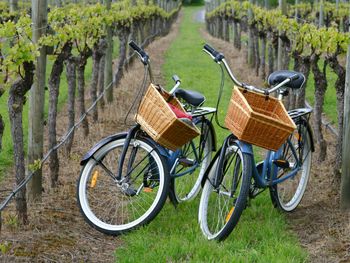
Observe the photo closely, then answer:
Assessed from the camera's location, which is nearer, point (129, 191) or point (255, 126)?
point (255, 126)

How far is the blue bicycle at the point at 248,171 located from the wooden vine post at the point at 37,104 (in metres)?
1.71

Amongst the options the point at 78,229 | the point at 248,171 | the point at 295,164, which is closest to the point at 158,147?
the point at 248,171

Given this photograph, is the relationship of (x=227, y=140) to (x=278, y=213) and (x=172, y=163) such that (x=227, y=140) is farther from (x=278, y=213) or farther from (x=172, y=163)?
(x=278, y=213)

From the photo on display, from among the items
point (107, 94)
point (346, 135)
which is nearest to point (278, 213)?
point (346, 135)

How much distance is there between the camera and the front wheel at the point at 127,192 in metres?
5.33

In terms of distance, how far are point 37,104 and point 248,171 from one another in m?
2.27

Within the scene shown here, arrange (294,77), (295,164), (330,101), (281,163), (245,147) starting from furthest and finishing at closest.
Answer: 1. (330,101)
2. (295,164)
3. (281,163)
4. (294,77)
5. (245,147)

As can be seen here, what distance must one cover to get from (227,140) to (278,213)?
1.09 m

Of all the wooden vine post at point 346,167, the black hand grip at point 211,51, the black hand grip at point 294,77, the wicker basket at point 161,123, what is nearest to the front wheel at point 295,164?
the wooden vine post at point 346,167

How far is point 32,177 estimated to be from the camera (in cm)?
625

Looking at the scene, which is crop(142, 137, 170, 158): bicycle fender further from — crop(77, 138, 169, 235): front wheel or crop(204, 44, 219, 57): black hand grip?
crop(204, 44, 219, 57): black hand grip

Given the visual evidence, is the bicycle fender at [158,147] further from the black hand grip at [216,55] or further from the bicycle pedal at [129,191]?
the black hand grip at [216,55]

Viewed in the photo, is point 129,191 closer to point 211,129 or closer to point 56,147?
point 211,129

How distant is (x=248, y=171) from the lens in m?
5.08
